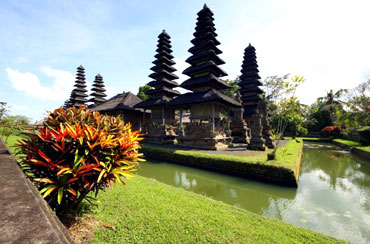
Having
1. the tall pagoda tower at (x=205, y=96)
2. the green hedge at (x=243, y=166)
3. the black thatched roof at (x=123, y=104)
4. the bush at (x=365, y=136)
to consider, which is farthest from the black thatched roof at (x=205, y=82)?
the bush at (x=365, y=136)

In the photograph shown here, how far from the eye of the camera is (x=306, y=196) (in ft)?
19.2

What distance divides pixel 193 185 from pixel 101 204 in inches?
162

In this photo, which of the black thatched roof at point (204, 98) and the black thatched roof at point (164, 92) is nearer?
the black thatched roof at point (204, 98)

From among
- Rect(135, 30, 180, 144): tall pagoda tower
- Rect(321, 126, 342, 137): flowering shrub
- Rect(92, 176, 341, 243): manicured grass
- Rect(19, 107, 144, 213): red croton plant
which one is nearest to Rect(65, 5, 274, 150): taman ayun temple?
Rect(135, 30, 180, 144): tall pagoda tower

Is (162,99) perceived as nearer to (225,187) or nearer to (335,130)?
(225,187)

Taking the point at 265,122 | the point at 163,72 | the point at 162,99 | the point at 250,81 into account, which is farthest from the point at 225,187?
the point at 250,81

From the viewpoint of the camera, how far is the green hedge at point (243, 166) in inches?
260

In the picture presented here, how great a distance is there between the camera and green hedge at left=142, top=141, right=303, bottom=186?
661 cm

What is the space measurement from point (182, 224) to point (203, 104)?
480 inches

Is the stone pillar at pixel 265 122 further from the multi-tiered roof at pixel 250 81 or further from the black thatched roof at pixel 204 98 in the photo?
the multi-tiered roof at pixel 250 81

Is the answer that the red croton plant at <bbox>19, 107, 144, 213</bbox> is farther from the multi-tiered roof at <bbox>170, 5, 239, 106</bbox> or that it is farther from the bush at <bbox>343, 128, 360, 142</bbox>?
the bush at <bbox>343, 128, 360, 142</bbox>

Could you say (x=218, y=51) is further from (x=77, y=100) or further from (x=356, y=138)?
(x=77, y=100)

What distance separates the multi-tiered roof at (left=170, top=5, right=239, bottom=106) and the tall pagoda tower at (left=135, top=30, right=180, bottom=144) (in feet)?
10.5

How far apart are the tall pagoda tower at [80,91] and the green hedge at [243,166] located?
29.6 metres
